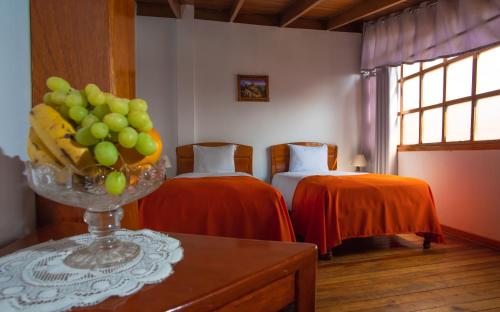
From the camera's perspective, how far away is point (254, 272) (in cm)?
52

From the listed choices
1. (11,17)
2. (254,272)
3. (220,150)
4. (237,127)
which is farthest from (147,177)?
(237,127)

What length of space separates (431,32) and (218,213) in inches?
130

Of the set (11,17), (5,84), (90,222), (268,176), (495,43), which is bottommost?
(268,176)

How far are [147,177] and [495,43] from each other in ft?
11.4

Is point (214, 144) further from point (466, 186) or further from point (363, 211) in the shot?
point (466, 186)

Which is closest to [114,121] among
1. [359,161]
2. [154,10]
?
[154,10]

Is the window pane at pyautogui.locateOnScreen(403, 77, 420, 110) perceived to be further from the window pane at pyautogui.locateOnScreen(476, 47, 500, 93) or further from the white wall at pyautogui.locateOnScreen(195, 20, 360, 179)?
the window pane at pyautogui.locateOnScreen(476, 47, 500, 93)

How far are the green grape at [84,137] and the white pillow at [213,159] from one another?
318 cm

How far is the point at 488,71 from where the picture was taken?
2.96 meters

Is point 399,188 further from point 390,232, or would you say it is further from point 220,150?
point 220,150

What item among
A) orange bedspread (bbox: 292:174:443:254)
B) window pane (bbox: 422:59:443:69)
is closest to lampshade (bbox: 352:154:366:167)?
window pane (bbox: 422:59:443:69)

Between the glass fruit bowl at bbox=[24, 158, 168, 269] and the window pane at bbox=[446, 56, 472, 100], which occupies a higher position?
the window pane at bbox=[446, 56, 472, 100]

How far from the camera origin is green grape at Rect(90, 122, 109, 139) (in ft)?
1.61

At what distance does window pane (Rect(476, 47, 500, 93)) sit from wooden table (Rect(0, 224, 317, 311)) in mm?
3351
